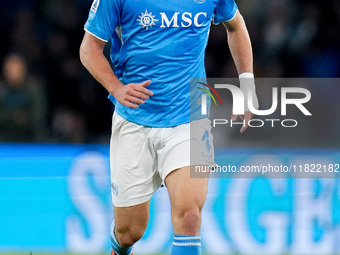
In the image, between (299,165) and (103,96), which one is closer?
(299,165)

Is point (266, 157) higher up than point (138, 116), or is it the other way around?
point (138, 116)

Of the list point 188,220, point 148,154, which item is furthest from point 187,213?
point 148,154

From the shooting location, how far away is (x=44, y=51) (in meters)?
8.13

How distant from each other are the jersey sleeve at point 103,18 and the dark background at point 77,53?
3399 millimetres

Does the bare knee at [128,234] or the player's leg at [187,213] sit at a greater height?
the player's leg at [187,213]

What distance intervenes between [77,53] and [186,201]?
4647 mm

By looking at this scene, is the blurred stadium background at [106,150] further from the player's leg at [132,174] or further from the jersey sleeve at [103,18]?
the jersey sleeve at [103,18]

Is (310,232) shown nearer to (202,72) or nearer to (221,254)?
(221,254)

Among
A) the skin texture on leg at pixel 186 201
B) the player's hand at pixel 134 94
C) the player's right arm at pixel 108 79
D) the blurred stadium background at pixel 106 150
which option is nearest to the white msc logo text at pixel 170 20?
the player's right arm at pixel 108 79

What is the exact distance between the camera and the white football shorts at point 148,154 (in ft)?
13.2

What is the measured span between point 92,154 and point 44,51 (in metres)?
2.50

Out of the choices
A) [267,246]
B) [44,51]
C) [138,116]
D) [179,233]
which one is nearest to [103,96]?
[44,51]

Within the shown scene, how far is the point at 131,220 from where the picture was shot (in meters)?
4.31

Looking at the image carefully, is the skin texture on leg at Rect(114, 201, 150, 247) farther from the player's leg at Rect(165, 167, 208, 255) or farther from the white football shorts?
the player's leg at Rect(165, 167, 208, 255)
